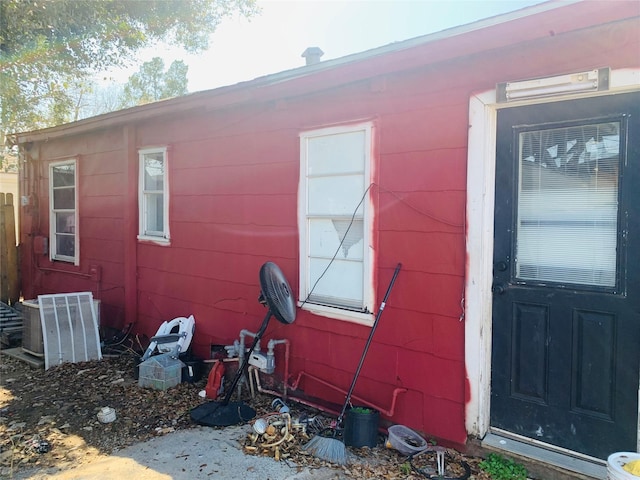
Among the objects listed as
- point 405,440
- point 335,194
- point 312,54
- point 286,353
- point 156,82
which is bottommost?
point 405,440

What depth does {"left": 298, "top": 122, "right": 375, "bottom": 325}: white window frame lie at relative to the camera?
3596 mm

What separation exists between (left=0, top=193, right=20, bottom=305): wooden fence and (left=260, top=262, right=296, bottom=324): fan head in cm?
615

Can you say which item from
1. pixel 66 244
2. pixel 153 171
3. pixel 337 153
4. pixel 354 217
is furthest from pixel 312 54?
pixel 66 244

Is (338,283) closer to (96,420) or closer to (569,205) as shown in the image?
(569,205)


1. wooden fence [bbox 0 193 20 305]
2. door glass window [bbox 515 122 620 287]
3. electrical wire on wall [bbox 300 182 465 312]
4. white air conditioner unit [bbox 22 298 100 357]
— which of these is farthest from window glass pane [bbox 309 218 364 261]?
wooden fence [bbox 0 193 20 305]

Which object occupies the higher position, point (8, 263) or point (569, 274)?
point (569, 274)

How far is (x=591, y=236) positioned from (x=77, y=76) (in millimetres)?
9778

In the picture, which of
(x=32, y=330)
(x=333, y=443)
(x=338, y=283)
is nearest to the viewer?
(x=333, y=443)

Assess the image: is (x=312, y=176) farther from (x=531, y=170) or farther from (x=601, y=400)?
(x=601, y=400)

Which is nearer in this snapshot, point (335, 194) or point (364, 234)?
point (364, 234)

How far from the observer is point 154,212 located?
19.1 feet

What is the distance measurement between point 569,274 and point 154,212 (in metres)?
4.55

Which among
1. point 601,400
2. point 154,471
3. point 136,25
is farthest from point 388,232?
point 136,25

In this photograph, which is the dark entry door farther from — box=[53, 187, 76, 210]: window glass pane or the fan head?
box=[53, 187, 76, 210]: window glass pane
